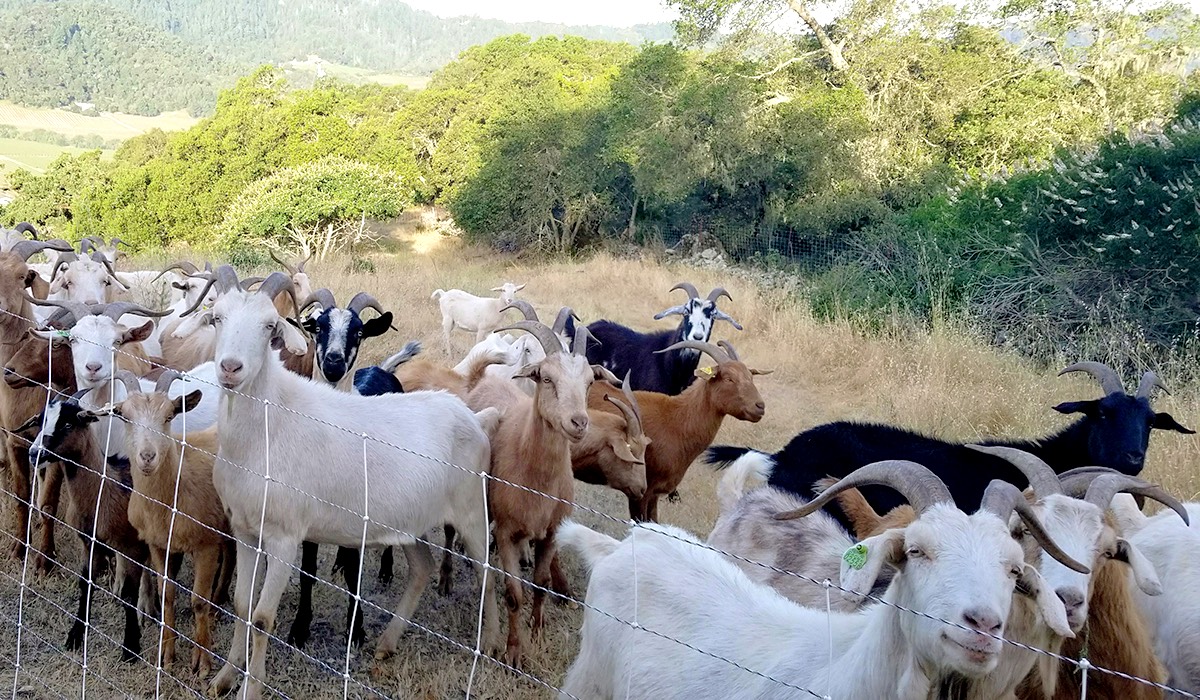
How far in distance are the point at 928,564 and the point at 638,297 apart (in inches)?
537

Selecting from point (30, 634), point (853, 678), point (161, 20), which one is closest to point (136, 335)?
point (30, 634)

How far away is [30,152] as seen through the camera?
59281mm

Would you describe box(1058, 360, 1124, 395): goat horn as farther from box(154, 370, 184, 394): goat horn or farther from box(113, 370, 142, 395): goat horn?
box(113, 370, 142, 395): goat horn

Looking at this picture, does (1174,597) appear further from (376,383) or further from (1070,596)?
(376,383)

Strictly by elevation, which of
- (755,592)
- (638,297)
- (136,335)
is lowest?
(638,297)

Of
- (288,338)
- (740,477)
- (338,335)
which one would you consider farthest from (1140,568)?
(338,335)

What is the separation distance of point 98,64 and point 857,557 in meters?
131

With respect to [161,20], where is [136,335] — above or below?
above

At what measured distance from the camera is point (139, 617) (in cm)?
484

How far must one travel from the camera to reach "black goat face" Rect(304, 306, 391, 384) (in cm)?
687

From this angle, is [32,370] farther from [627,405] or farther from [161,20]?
[161,20]

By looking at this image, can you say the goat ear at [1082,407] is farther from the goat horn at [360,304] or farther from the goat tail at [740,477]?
the goat horn at [360,304]

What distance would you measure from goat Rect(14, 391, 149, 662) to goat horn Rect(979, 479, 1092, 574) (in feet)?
13.1

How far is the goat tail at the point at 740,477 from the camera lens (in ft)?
16.4
